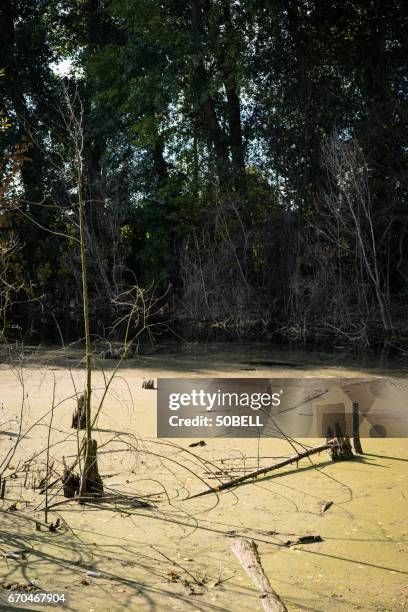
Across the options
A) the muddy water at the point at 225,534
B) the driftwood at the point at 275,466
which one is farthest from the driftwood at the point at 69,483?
the driftwood at the point at 275,466

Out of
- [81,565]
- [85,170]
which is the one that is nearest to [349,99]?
[85,170]

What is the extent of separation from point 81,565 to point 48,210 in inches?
826

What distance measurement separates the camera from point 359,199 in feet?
55.9

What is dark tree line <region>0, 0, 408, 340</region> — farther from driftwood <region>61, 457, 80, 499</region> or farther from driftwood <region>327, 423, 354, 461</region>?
driftwood <region>61, 457, 80, 499</region>

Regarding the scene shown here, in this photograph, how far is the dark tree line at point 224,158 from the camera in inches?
713

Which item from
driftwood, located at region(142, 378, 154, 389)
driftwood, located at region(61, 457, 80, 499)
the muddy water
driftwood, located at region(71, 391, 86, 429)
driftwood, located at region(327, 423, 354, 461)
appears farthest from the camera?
driftwood, located at region(142, 378, 154, 389)

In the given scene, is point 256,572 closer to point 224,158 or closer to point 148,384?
point 148,384

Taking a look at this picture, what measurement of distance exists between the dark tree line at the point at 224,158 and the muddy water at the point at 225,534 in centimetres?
998

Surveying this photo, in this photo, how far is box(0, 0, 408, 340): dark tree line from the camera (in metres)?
18.1

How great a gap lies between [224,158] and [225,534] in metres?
18.5

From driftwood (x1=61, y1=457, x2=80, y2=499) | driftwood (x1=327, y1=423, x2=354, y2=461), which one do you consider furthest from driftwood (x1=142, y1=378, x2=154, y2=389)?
driftwood (x1=61, y1=457, x2=80, y2=499)

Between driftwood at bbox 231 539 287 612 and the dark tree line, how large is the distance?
39.0ft

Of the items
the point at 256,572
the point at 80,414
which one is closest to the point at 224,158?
the point at 80,414

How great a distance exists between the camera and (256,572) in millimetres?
3912
